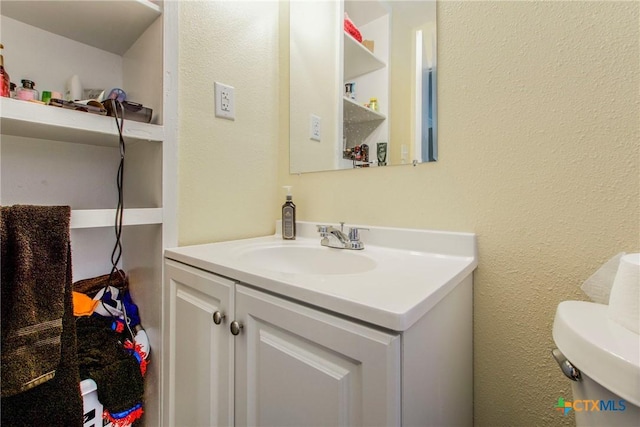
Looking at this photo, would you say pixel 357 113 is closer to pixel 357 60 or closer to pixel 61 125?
pixel 357 60

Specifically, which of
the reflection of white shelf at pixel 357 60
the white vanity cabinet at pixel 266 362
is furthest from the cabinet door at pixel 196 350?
the reflection of white shelf at pixel 357 60

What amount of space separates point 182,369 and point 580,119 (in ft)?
3.96

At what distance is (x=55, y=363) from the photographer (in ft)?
2.24

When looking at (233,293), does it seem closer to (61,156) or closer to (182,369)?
(182,369)

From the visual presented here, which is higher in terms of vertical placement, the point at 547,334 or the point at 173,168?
the point at 173,168

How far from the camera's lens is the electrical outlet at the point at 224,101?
105cm

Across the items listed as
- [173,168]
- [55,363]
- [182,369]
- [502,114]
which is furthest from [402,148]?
[55,363]

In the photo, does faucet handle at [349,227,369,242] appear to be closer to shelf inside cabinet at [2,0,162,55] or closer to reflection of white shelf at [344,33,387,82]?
reflection of white shelf at [344,33,387,82]

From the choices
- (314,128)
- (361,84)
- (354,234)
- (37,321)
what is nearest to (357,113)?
(361,84)

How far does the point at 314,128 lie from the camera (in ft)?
3.92

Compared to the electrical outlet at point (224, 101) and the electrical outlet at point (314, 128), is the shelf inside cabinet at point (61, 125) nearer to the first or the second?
the electrical outlet at point (224, 101)

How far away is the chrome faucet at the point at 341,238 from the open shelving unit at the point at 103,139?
1.62 ft

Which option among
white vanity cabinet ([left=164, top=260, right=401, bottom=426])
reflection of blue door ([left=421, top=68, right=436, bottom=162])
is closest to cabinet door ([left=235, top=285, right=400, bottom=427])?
white vanity cabinet ([left=164, top=260, right=401, bottom=426])

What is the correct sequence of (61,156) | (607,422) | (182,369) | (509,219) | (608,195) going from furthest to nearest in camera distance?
(61,156) < (182,369) < (509,219) < (608,195) < (607,422)
